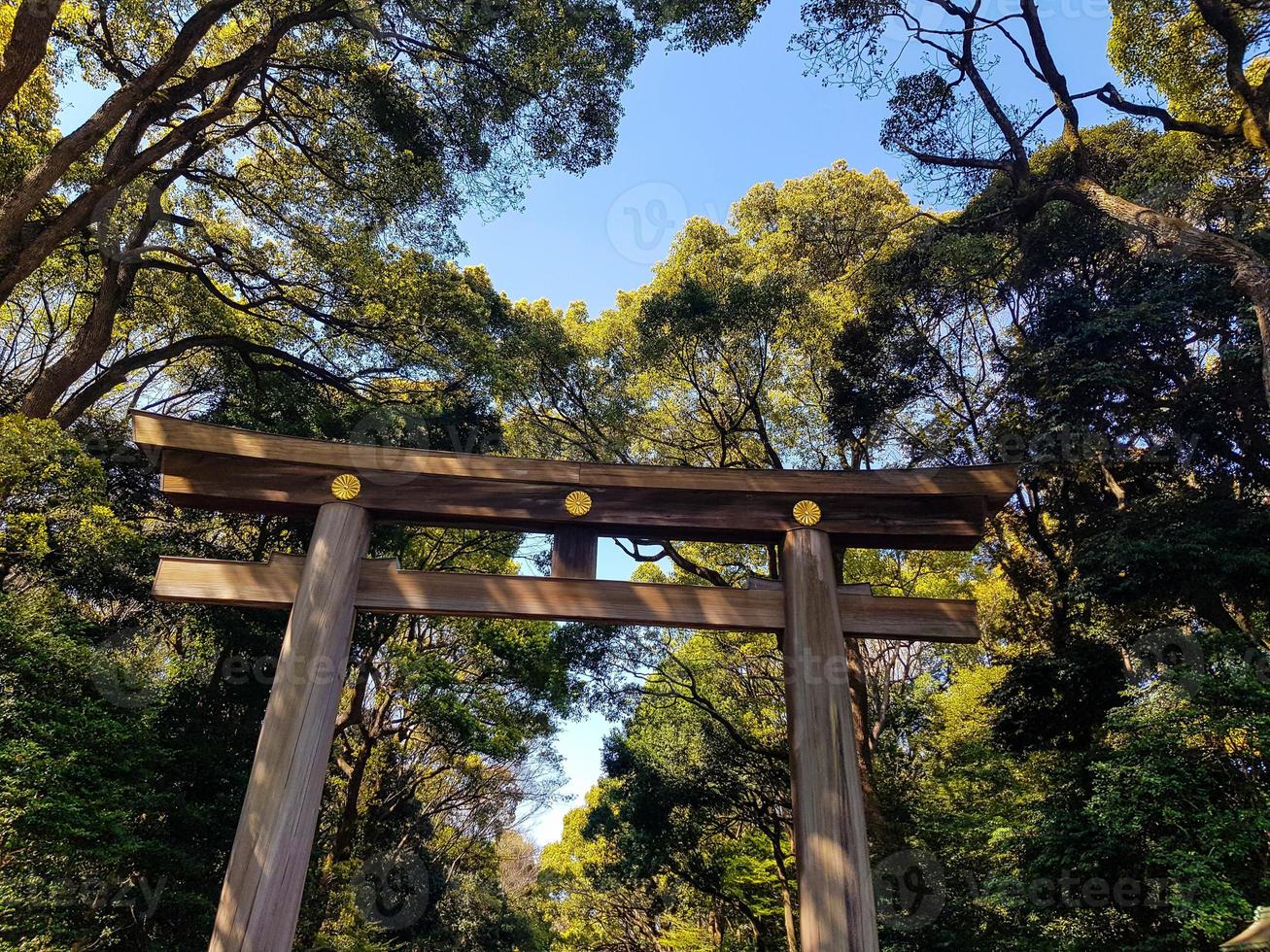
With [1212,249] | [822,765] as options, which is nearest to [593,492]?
[822,765]

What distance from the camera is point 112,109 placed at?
6.51 m

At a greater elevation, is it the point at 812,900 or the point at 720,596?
the point at 720,596

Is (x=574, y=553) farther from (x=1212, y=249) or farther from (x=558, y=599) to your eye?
(x=1212, y=249)

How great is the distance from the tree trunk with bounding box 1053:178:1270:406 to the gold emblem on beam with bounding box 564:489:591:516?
6.33 meters

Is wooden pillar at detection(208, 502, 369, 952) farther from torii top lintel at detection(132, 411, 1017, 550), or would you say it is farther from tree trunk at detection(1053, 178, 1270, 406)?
tree trunk at detection(1053, 178, 1270, 406)

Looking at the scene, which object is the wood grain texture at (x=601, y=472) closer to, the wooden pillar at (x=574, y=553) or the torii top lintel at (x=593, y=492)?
the torii top lintel at (x=593, y=492)

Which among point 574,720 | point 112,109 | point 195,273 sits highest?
point 195,273

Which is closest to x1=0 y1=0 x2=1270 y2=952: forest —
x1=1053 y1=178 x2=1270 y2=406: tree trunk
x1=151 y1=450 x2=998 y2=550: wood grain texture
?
x1=1053 y1=178 x2=1270 y2=406: tree trunk

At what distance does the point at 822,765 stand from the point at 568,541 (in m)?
2.13

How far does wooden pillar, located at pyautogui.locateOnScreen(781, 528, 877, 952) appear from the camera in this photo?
3486mm

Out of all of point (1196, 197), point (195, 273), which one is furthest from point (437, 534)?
point (1196, 197)

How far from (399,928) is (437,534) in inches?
301

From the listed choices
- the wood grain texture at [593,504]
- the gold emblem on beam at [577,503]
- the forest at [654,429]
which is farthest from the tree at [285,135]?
the gold emblem on beam at [577,503]

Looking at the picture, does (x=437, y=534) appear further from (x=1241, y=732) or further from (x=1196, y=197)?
→ (x=1196, y=197)
